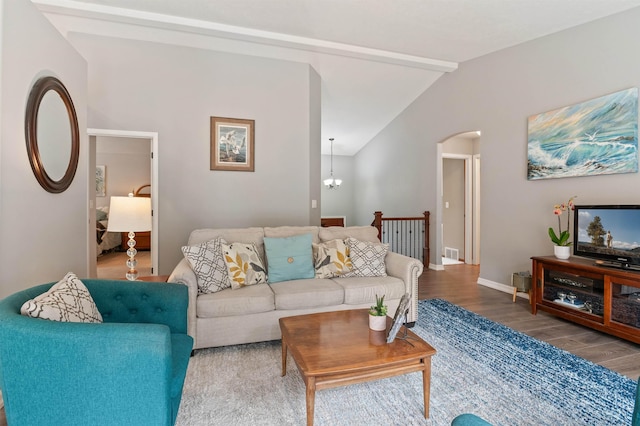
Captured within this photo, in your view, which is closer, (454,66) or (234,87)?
(234,87)

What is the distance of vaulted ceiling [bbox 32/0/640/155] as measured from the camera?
3236 millimetres

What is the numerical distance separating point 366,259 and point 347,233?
43cm

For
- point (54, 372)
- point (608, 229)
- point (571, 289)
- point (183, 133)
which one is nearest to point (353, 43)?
point (183, 133)

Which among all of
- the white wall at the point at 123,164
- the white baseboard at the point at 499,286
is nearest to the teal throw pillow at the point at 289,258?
the white baseboard at the point at 499,286

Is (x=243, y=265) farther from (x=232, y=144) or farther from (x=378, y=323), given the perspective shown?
(x=232, y=144)

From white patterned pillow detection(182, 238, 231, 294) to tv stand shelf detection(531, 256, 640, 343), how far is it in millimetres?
3114

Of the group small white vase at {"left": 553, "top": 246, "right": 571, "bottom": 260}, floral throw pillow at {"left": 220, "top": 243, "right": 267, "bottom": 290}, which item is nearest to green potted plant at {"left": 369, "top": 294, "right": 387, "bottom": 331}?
floral throw pillow at {"left": 220, "top": 243, "right": 267, "bottom": 290}

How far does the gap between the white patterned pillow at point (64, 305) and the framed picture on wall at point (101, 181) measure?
7111 mm

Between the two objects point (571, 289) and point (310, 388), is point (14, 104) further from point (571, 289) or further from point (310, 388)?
point (571, 289)

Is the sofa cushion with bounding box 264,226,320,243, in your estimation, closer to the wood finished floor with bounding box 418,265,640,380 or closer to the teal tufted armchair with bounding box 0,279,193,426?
the wood finished floor with bounding box 418,265,640,380

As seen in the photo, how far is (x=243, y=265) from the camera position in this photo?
269 centimetres

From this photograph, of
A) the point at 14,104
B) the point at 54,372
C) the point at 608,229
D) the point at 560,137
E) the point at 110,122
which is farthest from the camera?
the point at 110,122

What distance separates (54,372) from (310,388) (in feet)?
3.29

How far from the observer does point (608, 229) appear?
2.84 meters
